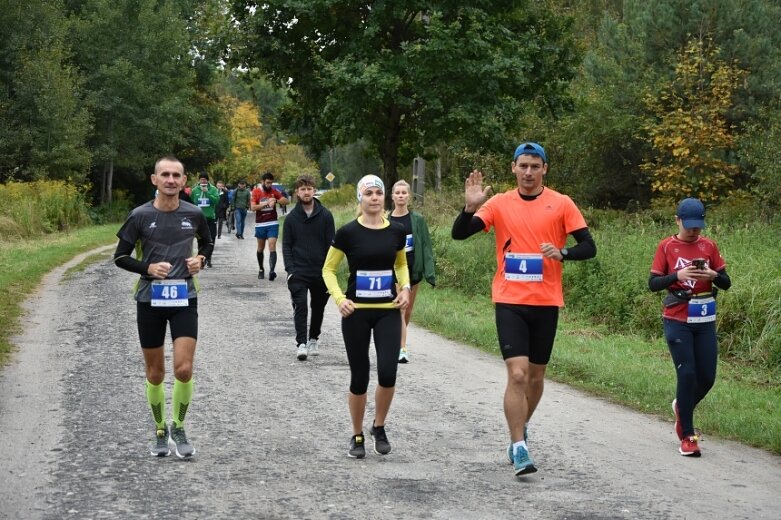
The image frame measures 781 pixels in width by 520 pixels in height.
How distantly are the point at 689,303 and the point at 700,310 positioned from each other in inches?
3.8

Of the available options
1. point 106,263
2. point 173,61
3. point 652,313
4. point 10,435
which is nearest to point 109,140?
point 173,61

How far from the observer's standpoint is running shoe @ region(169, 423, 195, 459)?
23.7 feet

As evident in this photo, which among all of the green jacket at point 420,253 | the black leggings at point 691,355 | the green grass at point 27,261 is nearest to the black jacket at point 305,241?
the green jacket at point 420,253

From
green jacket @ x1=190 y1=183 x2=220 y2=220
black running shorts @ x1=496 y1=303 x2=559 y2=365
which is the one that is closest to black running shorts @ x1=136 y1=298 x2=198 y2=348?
black running shorts @ x1=496 y1=303 x2=559 y2=365

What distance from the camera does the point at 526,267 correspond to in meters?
6.94

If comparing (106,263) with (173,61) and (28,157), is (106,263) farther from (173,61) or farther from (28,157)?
(173,61)

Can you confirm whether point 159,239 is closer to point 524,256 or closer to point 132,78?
point 524,256

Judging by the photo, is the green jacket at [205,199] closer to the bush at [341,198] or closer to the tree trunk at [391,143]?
the tree trunk at [391,143]

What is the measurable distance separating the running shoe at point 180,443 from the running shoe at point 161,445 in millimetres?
50

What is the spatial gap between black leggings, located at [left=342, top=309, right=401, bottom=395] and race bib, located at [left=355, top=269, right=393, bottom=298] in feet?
0.36

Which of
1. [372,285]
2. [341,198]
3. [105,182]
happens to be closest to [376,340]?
[372,285]

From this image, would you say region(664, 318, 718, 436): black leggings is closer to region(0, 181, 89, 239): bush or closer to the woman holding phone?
the woman holding phone

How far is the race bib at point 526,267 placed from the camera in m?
6.93

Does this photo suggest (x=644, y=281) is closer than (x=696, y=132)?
Yes
